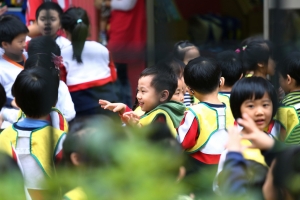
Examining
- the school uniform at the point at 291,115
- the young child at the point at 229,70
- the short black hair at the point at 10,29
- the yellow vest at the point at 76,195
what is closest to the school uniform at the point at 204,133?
the school uniform at the point at 291,115

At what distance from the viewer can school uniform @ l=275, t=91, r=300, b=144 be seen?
2920mm

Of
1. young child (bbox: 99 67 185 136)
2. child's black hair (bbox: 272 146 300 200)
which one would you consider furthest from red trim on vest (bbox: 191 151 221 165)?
child's black hair (bbox: 272 146 300 200)

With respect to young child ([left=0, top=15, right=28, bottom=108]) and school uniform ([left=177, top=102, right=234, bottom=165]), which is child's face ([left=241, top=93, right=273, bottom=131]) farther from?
young child ([left=0, top=15, right=28, bottom=108])

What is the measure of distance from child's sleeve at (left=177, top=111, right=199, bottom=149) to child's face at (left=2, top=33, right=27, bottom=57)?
1.43 m

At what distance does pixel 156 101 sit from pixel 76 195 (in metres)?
A: 1.59

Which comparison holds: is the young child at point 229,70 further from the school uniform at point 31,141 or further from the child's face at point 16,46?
the child's face at point 16,46

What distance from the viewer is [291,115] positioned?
3033mm

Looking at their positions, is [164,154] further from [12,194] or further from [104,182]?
[12,194]

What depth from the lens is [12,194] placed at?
1.27m

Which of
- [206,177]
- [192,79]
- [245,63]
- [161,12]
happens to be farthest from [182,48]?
[206,177]

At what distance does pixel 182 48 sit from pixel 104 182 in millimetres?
2577

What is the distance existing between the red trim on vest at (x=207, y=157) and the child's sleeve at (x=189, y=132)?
2.0 inches

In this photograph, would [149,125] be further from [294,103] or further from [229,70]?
[229,70]

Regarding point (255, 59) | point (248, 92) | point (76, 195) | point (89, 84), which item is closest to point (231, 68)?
point (255, 59)
